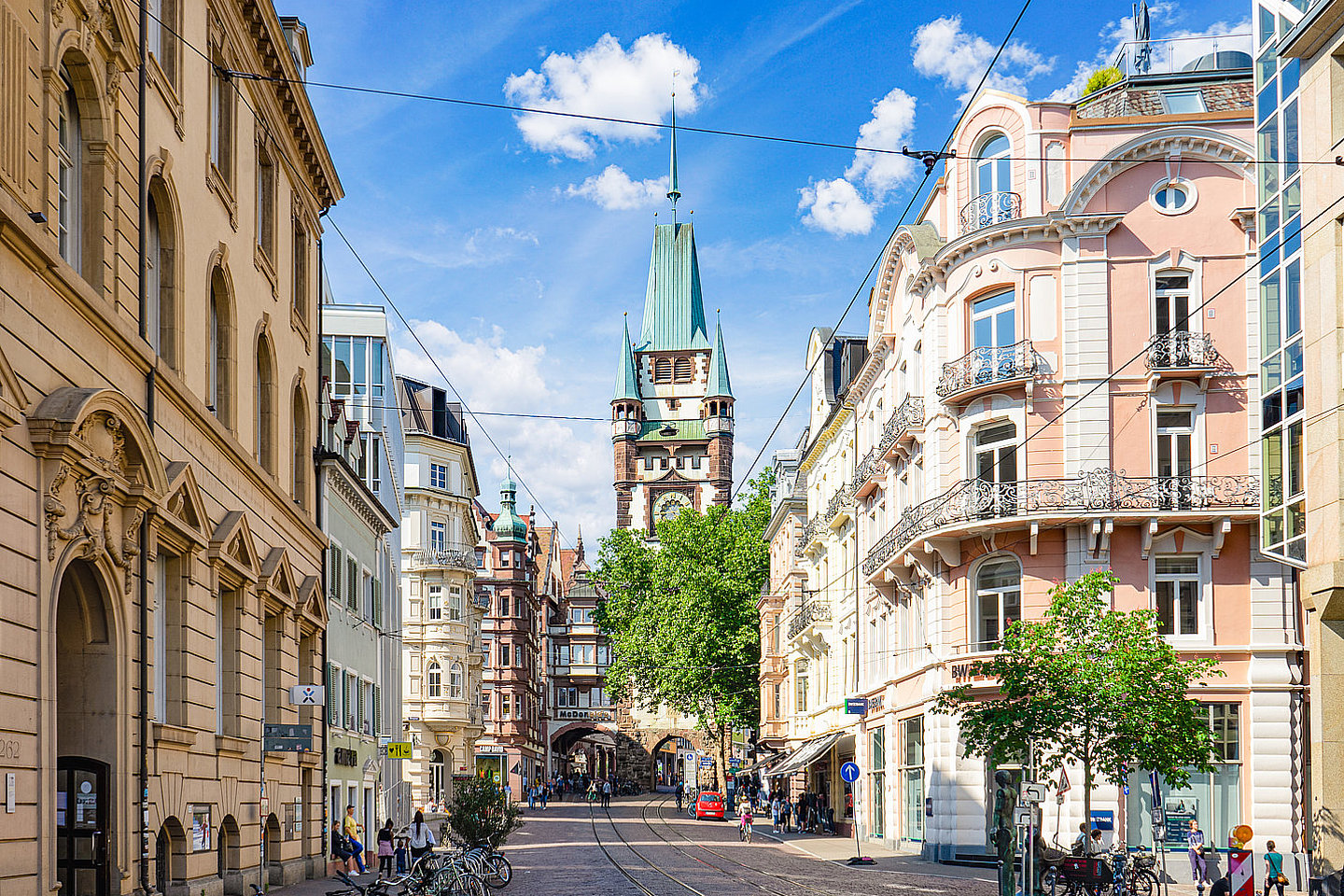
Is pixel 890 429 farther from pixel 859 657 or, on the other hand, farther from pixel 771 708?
pixel 771 708

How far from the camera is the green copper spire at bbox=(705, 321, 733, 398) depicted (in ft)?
484

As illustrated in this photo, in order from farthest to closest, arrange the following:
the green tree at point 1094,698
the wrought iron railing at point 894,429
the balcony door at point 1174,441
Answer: the wrought iron railing at point 894,429, the balcony door at point 1174,441, the green tree at point 1094,698

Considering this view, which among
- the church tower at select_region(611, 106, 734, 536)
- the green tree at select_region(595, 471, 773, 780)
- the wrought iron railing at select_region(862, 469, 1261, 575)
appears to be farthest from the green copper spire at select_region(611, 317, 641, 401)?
the wrought iron railing at select_region(862, 469, 1261, 575)

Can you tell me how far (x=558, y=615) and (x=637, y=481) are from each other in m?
16.5

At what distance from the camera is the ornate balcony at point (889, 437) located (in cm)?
3997

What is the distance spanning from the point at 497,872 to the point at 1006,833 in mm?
9744

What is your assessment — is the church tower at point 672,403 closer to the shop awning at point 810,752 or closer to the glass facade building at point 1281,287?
the shop awning at point 810,752

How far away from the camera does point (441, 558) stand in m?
68.8

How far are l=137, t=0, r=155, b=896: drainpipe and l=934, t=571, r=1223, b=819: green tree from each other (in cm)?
1525

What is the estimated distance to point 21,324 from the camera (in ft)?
50.0

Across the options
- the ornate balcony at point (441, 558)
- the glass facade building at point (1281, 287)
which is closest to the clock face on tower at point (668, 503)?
the ornate balcony at point (441, 558)

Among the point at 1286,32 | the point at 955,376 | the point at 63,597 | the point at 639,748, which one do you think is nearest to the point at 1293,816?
the point at 955,376

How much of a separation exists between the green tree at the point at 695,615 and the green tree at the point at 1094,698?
50.8 metres

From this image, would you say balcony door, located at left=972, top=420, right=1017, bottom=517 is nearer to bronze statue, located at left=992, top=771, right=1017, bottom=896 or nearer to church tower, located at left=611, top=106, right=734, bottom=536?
bronze statue, located at left=992, top=771, right=1017, bottom=896
